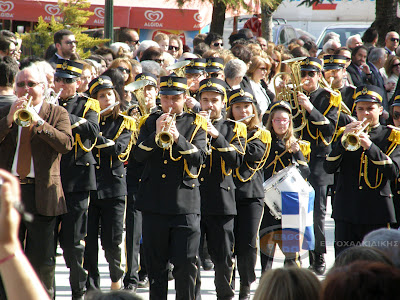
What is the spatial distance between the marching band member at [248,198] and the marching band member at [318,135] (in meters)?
1.43

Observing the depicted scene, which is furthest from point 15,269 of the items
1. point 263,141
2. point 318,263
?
point 318,263

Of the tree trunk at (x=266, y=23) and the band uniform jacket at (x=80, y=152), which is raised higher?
the tree trunk at (x=266, y=23)

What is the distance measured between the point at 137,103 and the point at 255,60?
94.0 inches

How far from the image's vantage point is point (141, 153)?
19.4 feet

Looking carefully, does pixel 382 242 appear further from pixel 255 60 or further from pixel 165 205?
pixel 255 60

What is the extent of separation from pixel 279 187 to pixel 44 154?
2578 mm

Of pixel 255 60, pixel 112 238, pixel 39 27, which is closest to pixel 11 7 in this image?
pixel 39 27

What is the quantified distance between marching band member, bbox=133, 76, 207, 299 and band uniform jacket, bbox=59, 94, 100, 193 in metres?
0.70

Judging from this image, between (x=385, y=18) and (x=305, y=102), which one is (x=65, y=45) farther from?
(x=385, y=18)

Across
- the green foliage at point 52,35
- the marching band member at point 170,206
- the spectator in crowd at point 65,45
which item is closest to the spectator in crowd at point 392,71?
the green foliage at point 52,35

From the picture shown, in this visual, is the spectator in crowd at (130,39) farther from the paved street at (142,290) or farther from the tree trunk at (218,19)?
the paved street at (142,290)

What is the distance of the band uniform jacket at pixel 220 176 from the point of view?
6398mm

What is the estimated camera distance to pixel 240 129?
266 inches

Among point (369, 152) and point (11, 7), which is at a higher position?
point (11, 7)
